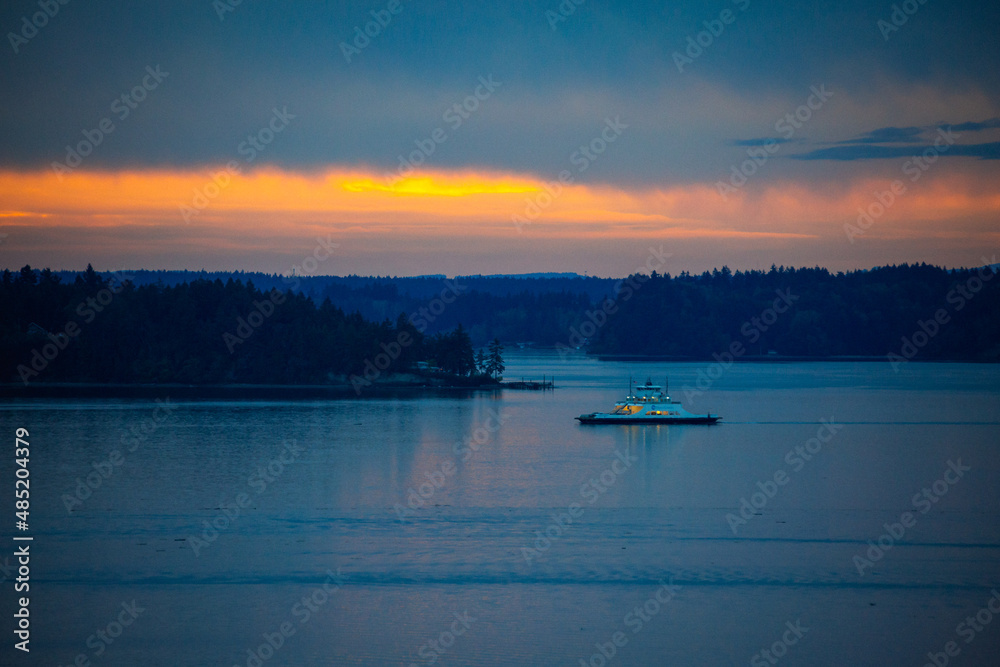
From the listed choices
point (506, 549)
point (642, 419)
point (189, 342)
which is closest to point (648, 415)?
point (642, 419)

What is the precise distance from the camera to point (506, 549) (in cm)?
2859

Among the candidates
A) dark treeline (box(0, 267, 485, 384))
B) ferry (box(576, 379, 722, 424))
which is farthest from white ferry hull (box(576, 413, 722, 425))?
dark treeline (box(0, 267, 485, 384))

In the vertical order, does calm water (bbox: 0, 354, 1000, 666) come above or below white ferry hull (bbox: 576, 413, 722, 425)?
below

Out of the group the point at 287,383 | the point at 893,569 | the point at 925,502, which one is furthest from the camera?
the point at 287,383

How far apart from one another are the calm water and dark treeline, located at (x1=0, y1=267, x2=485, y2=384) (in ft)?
148

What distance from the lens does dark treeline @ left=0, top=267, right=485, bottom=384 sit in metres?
102

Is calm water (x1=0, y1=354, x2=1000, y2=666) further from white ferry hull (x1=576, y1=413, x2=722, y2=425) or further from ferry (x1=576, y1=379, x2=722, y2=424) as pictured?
ferry (x1=576, y1=379, x2=722, y2=424)

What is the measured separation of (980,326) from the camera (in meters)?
184

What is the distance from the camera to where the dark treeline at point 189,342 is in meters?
102

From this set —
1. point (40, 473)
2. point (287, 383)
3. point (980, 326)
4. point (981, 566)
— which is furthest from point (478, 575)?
point (980, 326)

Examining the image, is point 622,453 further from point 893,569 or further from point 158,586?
point 158,586

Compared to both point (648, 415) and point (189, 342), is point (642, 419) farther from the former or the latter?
point (189, 342)

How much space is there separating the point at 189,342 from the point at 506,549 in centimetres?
8568

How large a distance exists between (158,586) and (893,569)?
19201mm
